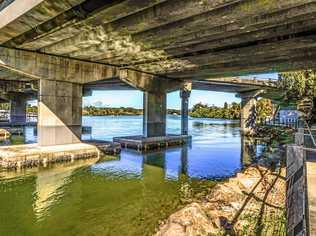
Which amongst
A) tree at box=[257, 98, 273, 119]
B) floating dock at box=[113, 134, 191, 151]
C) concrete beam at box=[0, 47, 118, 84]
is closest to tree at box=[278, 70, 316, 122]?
floating dock at box=[113, 134, 191, 151]

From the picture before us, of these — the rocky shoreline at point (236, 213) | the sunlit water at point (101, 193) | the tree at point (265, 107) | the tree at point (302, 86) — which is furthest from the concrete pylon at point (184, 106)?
the tree at point (265, 107)

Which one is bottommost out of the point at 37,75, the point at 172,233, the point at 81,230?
the point at 81,230

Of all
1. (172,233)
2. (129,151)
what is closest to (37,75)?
(129,151)

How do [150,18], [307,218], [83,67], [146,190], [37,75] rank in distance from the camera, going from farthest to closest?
1. [83,67]
2. [37,75]
3. [146,190]
4. [150,18]
5. [307,218]

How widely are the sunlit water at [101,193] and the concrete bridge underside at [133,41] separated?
614 cm

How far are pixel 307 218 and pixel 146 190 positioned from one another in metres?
9.67

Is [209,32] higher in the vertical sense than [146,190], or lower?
higher

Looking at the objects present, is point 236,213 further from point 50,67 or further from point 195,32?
point 50,67

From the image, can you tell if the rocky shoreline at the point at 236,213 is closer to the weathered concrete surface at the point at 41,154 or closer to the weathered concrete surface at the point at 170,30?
the weathered concrete surface at the point at 170,30

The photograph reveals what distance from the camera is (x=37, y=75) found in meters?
19.7

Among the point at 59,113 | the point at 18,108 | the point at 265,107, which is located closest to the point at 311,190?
the point at 59,113

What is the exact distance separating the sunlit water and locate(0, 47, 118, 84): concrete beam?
6.63 meters

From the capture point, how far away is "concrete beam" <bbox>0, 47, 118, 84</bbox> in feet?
60.8

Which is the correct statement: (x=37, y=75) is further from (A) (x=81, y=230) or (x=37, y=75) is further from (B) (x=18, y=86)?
(B) (x=18, y=86)
